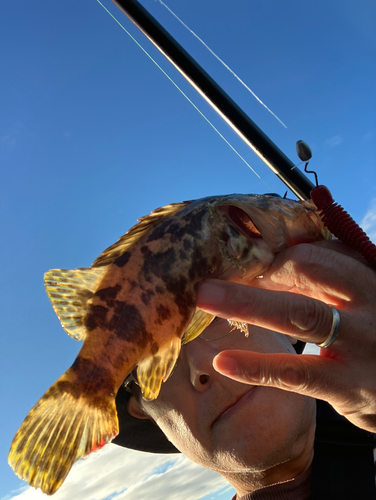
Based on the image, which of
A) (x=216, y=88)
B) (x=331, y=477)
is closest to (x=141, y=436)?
(x=331, y=477)

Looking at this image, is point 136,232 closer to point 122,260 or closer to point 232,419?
point 122,260

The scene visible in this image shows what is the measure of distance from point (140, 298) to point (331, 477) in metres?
2.84

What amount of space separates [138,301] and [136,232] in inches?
21.6

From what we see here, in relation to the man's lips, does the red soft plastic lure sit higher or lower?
higher

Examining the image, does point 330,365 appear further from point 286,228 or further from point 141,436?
point 141,436

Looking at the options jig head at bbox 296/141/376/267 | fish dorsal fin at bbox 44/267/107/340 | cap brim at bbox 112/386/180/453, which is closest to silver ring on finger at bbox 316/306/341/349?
jig head at bbox 296/141/376/267

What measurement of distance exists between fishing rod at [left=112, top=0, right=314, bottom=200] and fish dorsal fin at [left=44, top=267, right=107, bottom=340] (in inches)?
146

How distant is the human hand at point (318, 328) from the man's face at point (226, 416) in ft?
3.88

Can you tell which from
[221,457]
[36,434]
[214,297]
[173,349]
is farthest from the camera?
[221,457]

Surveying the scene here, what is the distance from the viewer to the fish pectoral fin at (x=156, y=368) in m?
2.10

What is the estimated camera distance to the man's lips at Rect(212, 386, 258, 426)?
3.24m

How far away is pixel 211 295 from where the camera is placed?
6.46ft

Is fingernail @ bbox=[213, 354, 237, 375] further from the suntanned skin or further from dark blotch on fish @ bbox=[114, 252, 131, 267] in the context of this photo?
the suntanned skin

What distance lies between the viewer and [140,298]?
201cm
